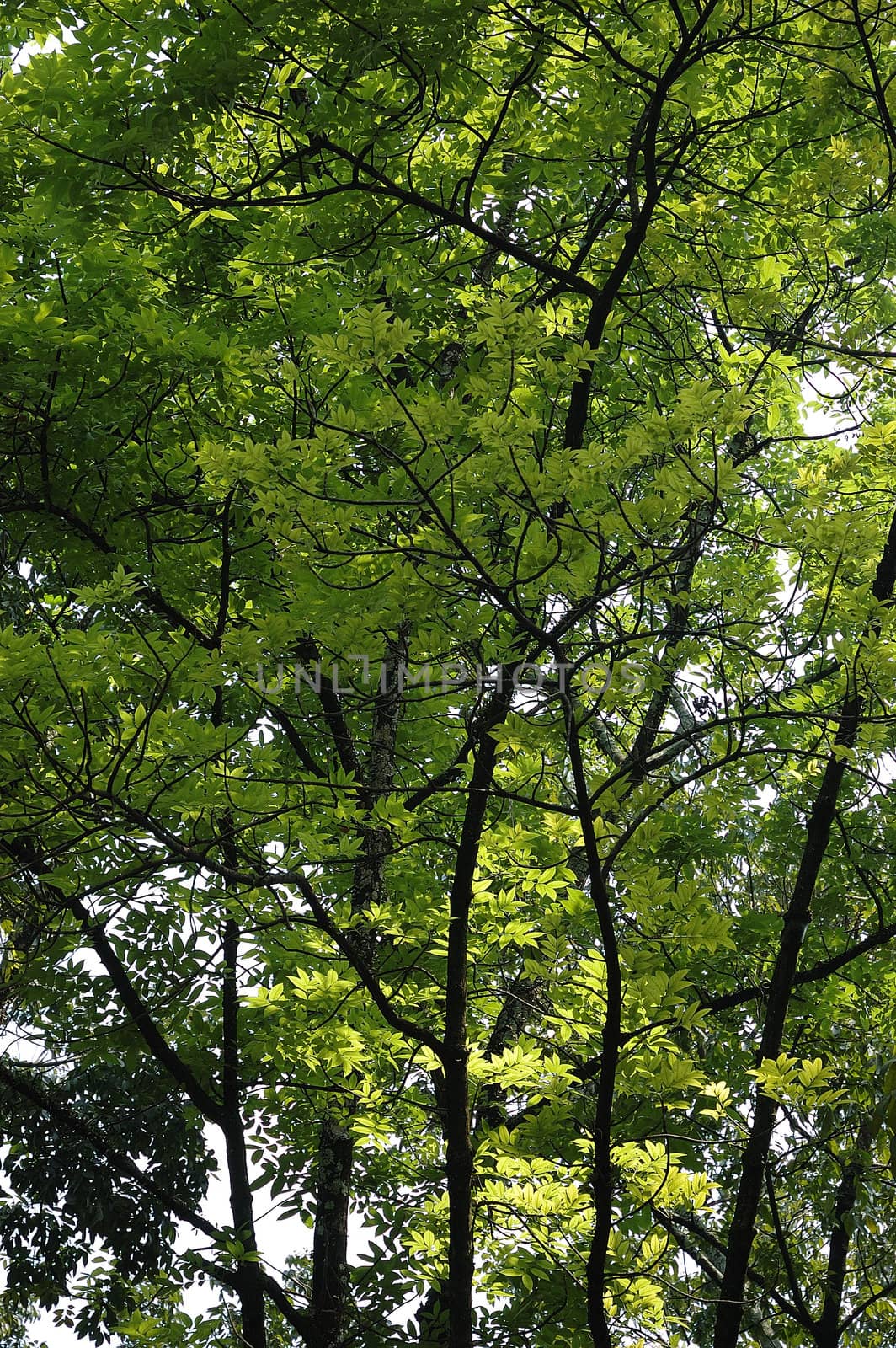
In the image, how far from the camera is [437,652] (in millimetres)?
4098

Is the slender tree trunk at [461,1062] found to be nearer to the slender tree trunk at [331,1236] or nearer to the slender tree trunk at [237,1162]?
the slender tree trunk at [331,1236]

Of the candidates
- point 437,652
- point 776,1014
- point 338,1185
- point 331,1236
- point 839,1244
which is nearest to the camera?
point 437,652

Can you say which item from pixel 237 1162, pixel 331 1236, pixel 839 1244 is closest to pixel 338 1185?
pixel 331 1236

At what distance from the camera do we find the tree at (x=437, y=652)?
3.99 metres

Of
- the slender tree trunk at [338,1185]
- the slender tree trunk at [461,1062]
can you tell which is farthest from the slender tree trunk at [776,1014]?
the slender tree trunk at [338,1185]

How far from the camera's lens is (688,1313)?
366 inches

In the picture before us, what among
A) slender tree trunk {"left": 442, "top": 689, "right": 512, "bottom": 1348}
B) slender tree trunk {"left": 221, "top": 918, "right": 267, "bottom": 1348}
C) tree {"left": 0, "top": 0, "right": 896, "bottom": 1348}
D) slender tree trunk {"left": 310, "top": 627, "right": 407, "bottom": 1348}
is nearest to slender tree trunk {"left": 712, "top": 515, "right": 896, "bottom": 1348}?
tree {"left": 0, "top": 0, "right": 896, "bottom": 1348}

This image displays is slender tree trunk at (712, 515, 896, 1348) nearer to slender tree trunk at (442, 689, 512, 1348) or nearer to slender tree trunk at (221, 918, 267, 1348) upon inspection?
slender tree trunk at (442, 689, 512, 1348)

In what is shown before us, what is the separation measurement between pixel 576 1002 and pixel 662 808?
281 centimetres

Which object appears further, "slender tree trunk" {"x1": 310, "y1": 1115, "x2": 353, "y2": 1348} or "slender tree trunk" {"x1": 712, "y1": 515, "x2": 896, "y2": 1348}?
"slender tree trunk" {"x1": 310, "y1": 1115, "x2": 353, "y2": 1348}

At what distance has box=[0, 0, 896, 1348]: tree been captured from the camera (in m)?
3.99

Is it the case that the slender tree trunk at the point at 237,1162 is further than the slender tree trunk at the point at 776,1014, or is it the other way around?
the slender tree trunk at the point at 237,1162

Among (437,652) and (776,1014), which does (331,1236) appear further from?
(437,652)

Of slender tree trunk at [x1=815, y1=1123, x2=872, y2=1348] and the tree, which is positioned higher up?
the tree
